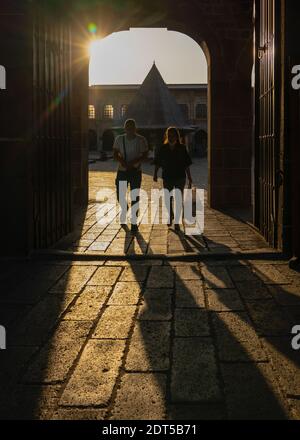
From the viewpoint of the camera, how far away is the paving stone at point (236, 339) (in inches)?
131

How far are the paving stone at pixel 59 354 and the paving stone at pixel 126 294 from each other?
60 centimetres

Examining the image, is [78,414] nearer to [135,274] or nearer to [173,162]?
[135,274]

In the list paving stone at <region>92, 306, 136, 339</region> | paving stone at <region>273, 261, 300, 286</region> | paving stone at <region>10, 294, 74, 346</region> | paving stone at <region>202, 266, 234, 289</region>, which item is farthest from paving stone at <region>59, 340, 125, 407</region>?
paving stone at <region>273, 261, 300, 286</region>

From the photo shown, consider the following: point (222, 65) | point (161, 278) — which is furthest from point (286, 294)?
point (222, 65)

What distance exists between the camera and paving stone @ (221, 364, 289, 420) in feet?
8.46

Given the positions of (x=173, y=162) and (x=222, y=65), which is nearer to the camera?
(x=173, y=162)

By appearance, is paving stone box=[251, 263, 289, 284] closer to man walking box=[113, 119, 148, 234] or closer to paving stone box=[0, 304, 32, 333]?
paving stone box=[0, 304, 32, 333]

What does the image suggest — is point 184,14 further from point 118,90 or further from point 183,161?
point 118,90

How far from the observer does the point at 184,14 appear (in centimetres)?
1165

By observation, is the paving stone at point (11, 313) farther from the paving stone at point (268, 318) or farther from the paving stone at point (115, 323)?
the paving stone at point (268, 318)

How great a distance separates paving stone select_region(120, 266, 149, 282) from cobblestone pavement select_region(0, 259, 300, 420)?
0.01 metres

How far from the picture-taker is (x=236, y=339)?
3.62 meters

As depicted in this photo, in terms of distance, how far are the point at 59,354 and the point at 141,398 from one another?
0.80 metres
